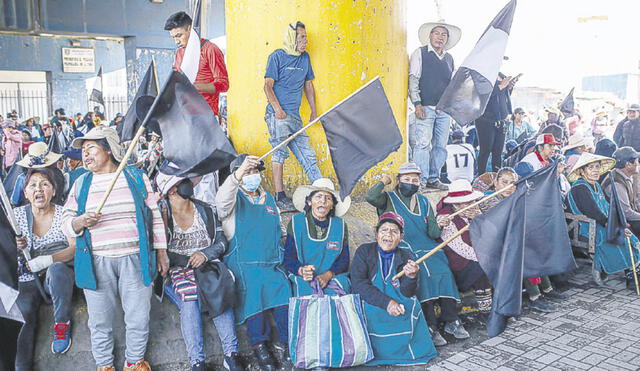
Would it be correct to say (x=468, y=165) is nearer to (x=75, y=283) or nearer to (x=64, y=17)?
(x=75, y=283)

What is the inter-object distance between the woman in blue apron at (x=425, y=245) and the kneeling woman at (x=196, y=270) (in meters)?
1.66

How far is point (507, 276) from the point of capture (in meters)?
4.23

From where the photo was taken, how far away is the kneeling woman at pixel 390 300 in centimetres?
468

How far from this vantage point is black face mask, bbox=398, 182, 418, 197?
18.2 feet

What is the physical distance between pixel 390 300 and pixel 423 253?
35.0 inches

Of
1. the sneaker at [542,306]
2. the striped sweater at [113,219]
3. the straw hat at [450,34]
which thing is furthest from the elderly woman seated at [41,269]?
the straw hat at [450,34]

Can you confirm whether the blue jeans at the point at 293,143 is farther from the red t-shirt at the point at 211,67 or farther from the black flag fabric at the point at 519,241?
the black flag fabric at the point at 519,241

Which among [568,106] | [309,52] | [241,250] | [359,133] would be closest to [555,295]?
[359,133]

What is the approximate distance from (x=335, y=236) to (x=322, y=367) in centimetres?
113

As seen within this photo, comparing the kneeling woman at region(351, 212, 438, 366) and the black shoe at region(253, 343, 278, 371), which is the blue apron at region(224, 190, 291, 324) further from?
the kneeling woman at region(351, 212, 438, 366)

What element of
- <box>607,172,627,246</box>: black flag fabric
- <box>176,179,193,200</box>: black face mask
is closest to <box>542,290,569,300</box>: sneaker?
<box>607,172,627,246</box>: black flag fabric

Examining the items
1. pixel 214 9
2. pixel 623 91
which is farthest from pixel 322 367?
pixel 623 91

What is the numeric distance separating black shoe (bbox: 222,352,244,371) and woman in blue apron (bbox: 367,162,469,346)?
1.71 meters

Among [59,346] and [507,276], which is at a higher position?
[507,276]
